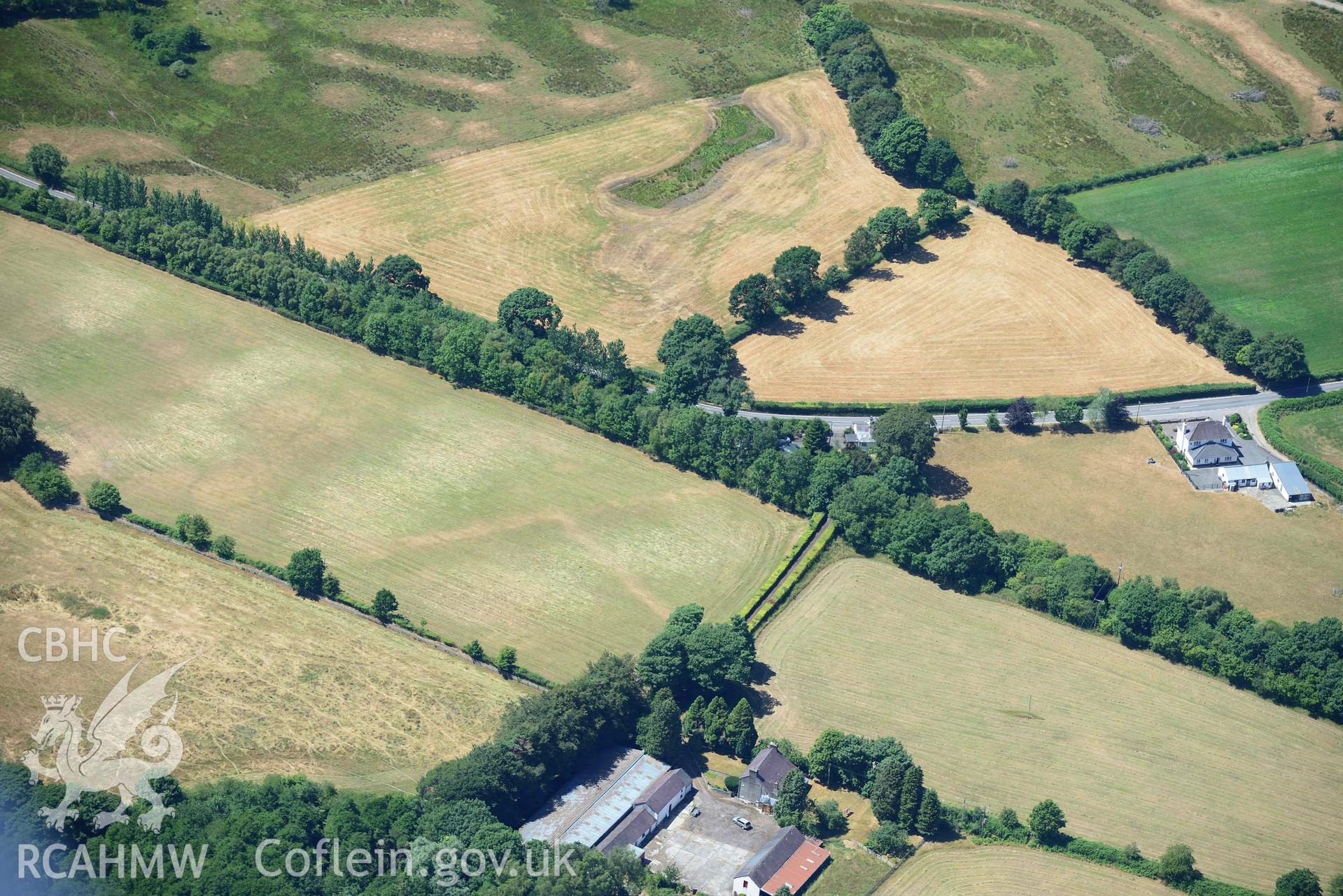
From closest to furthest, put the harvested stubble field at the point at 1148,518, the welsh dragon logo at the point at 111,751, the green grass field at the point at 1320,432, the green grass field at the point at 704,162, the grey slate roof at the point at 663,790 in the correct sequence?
the welsh dragon logo at the point at 111,751 → the grey slate roof at the point at 663,790 → the harvested stubble field at the point at 1148,518 → the green grass field at the point at 1320,432 → the green grass field at the point at 704,162

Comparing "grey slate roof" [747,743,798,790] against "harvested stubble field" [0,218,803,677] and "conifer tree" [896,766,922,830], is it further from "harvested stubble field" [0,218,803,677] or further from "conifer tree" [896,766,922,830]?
"harvested stubble field" [0,218,803,677]

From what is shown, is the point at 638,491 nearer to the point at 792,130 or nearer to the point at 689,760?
the point at 689,760

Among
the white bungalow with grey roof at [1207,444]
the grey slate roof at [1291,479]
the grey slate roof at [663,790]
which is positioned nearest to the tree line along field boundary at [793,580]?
the grey slate roof at [663,790]

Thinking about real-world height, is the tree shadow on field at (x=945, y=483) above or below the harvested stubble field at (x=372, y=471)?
above

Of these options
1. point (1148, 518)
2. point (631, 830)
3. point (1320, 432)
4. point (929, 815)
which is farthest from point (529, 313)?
point (1320, 432)

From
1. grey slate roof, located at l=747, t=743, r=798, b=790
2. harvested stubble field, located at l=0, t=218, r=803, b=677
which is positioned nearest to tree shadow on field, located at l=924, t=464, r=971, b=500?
harvested stubble field, located at l=0, t=218, r=803, b=677

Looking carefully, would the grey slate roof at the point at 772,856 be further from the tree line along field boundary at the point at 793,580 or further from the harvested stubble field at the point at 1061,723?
the tree line along field boundary at the point at 793,580
